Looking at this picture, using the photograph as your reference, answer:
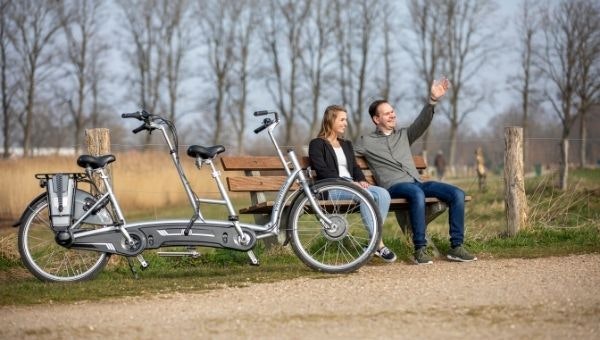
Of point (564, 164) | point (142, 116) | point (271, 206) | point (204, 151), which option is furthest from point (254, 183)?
point (564, 164)

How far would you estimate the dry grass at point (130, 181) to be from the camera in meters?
10.9

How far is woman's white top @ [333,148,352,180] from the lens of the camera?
301 inches

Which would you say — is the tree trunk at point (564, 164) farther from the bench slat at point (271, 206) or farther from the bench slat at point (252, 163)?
the bench slat at point (252, 163)

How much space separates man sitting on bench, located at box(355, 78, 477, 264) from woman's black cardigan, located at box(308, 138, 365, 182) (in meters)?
0.36

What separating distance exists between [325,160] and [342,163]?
206mm

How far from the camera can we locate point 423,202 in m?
7.58

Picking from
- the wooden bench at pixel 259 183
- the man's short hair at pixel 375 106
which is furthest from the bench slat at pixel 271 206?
the man's short hair at pixel 375 106

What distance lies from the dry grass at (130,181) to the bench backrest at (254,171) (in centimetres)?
152

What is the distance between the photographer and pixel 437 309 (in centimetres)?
518

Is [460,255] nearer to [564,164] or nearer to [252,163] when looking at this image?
[252,163]

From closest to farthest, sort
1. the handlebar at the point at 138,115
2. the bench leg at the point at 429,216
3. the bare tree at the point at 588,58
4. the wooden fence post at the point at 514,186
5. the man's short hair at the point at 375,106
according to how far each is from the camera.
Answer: the handlebar at the point at 138,115, the bench leg at the point at 429,216, the man's short hair at the point at 375,106, the wooden fence post at the point at 514,186, the bare tree at the point at 588,58

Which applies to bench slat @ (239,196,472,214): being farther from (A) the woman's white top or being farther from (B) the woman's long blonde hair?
(B) the woman's long blonde hair

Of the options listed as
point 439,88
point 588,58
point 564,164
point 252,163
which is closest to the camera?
point 439,88

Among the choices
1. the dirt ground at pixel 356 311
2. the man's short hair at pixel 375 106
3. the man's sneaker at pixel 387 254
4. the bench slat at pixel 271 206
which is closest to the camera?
the dirt ground at pixel 356 311
